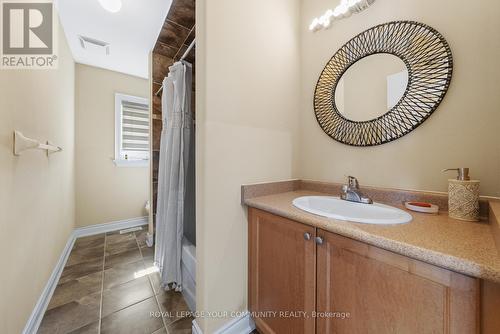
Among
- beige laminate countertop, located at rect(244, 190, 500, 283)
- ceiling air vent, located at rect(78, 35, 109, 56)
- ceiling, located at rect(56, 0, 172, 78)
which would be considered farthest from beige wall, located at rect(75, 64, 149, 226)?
beige laminate countertop, located at rect(244, 190, 500, 283)

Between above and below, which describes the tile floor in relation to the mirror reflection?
below

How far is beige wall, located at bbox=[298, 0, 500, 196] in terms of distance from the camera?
2.53 ft

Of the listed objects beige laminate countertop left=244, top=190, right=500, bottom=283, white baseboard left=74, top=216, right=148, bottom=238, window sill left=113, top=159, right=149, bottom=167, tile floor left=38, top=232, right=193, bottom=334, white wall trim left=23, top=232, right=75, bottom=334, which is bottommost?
tile floor left=38, top=232, right=193, bottom=334

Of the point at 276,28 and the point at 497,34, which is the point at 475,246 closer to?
the point at 497,34

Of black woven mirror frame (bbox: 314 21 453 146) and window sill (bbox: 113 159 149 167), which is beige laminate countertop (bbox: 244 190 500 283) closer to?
black woven mirror frame (bbox: 314 21 453 146)

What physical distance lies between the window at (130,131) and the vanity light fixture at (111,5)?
136cm

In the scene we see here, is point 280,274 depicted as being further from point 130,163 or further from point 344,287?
point 130,163

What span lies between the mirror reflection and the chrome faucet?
0.39m

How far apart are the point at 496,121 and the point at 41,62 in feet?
8.85

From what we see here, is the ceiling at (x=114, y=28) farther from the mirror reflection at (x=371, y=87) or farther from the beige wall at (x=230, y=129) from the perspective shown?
the mirror reflection at (x=371, y=87)

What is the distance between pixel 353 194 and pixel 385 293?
51cm

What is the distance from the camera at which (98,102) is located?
8.48 feet

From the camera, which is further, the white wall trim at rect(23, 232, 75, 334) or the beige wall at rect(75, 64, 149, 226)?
the beige wall at rect(75, 64, 149, 226)

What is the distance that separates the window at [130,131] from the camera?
2.74m
